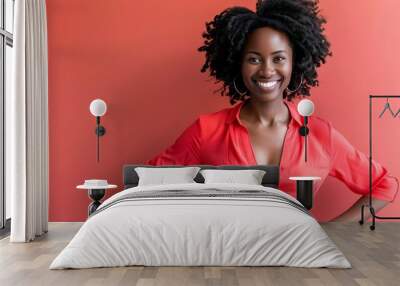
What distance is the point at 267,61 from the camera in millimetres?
5941

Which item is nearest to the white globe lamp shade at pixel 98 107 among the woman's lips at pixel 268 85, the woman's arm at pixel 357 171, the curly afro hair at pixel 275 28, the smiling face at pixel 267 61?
the curly afro hair at pixel 275 28

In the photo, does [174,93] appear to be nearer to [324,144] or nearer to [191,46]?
[191,46]

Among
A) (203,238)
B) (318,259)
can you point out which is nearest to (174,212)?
(203,238)

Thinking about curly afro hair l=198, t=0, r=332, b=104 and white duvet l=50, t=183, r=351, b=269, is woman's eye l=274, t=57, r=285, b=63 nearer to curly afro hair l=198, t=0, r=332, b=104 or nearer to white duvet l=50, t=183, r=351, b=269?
curly afro hair l=198, t=0, r=332, b=104

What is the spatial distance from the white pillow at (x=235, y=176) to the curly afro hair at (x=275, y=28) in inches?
33.9

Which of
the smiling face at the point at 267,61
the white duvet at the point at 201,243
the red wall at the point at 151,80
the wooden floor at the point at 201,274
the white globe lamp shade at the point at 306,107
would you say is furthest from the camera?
the red wall at the point at 151,80

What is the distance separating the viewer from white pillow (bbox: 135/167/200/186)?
5.82 m

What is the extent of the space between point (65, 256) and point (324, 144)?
3.25 metres

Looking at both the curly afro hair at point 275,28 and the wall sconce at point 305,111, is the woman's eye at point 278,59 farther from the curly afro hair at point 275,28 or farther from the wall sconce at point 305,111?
the wall sconce at point 305,111

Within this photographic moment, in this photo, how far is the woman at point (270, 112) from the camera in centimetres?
594

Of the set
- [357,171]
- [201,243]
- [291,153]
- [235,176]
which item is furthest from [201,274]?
[357,171]

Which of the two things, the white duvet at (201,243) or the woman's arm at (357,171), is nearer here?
the white duvet at (201,243)

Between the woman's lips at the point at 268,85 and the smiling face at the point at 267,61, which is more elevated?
the smiling face at the point at 267,61

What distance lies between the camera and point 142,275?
12.5ft
